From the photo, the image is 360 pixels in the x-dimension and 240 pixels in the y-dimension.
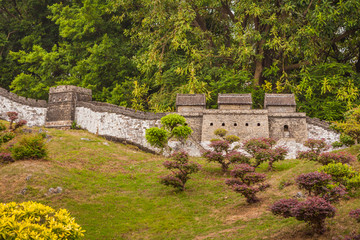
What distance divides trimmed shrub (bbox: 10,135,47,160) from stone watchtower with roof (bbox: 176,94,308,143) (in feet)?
34.4

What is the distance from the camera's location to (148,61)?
103ft

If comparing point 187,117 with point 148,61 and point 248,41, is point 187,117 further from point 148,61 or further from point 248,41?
point 248,41

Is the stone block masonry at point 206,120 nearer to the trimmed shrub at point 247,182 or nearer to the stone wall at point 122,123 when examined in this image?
the stone wall at point 122,123

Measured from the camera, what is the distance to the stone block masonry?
88.6ft

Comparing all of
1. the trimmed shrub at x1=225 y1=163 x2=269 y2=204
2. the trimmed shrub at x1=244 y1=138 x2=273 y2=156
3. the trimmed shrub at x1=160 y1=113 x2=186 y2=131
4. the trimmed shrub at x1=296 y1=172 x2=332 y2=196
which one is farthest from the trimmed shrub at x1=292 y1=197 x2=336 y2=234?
the trimmed shrub at x1=160 y1=113 x2=186 y2=131

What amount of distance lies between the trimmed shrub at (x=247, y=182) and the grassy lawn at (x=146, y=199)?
18.1 inches

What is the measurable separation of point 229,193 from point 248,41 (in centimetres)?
1619

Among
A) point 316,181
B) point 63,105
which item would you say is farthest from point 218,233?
point 63,105

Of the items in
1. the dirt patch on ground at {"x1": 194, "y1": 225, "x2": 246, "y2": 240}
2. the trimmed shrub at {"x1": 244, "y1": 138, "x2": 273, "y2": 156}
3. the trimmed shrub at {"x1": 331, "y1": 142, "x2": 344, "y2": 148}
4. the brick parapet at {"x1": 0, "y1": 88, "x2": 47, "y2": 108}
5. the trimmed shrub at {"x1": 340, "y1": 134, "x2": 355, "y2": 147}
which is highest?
the brick parapet at {"x1": 0, "y1": 88, "x2": 47, "y2": 108}

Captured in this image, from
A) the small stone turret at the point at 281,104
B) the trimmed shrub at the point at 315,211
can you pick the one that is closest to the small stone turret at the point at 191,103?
the small stone turret at the point at 281,104

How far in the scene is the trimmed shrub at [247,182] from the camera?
52.2ft

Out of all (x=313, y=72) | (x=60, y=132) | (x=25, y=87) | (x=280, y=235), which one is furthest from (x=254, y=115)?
(x=25, y=87)

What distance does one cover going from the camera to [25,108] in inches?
1236

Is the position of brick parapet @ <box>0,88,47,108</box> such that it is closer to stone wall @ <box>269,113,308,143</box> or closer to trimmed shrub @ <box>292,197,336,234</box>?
stone wall @ <box>269,113,308,143</box>
